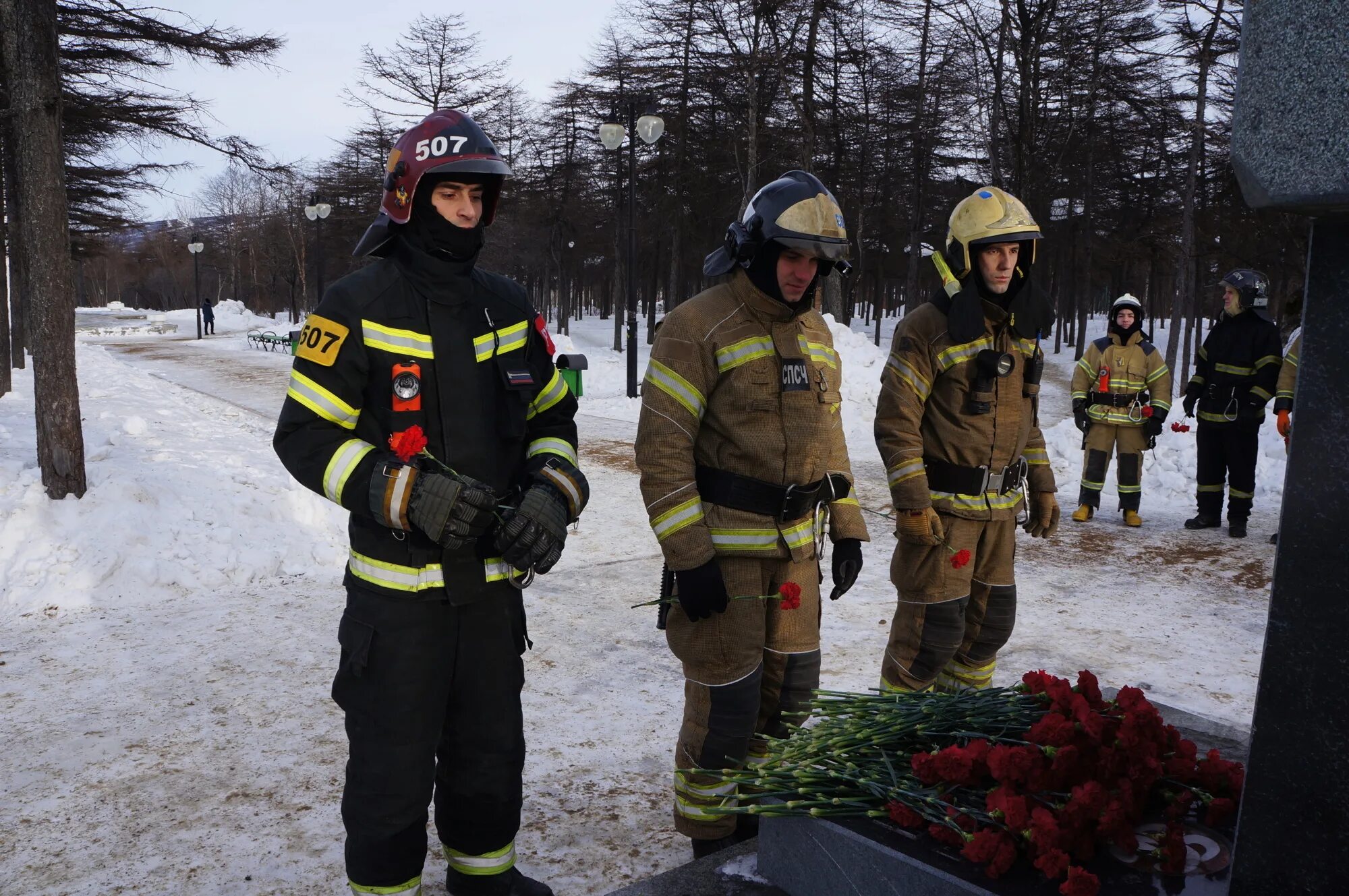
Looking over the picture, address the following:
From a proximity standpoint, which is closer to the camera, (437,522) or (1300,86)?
(1300,86)

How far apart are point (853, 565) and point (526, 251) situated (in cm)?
3765

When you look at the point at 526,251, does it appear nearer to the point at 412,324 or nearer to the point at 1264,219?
the point at 1264,219

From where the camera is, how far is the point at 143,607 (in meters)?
6.35

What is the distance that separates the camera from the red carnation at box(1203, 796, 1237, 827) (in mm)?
2389

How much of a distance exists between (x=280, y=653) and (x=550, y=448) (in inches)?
125

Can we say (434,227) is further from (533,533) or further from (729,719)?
(729,719)

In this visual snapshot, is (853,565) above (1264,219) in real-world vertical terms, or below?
below

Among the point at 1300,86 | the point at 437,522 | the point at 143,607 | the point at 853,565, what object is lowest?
the point at 143,607

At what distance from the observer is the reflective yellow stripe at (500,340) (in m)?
3.04

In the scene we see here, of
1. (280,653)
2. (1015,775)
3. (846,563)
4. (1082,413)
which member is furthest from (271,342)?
(1015,775)

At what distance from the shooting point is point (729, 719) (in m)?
3.32

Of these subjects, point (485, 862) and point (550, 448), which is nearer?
point (485, 862)

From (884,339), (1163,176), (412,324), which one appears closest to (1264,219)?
(1163,176)

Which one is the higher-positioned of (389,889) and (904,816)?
(904,816)
